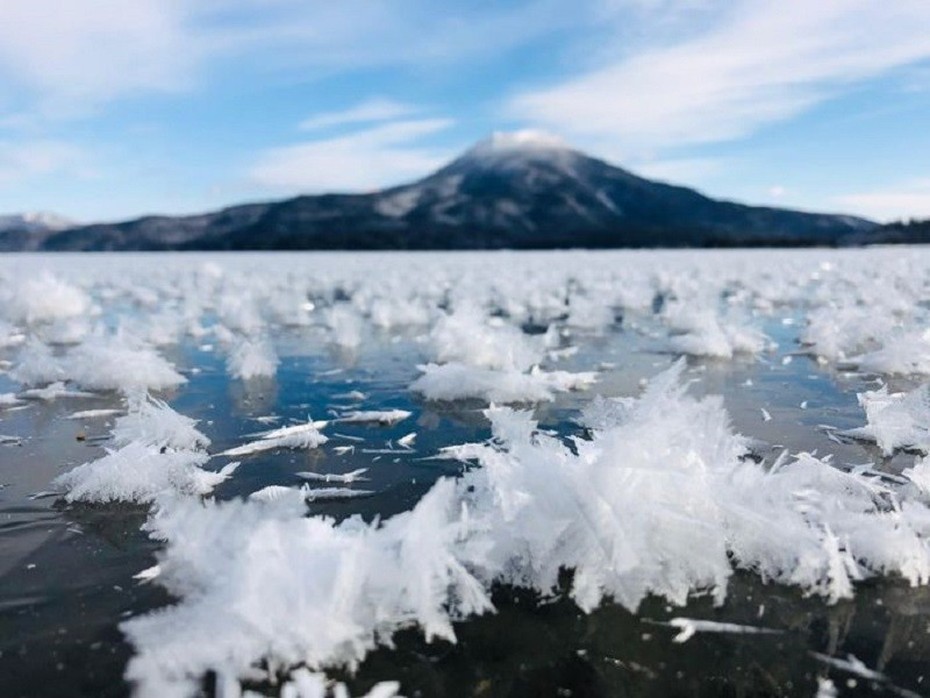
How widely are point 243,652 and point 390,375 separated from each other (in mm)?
5888

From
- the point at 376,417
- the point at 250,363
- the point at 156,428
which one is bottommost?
the point at 376,417

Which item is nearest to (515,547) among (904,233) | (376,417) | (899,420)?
(376,417)

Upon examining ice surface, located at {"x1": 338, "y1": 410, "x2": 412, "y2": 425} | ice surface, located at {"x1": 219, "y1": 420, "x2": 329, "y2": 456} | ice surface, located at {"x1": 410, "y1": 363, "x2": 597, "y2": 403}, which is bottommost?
ice surface, located at {"x1": 338, "y1": 410, "x2": 412, "y2": 425}

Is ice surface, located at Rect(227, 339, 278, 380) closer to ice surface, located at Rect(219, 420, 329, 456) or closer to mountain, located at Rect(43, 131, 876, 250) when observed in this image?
ice surface, located at Rect(219, 420, 329, 456)

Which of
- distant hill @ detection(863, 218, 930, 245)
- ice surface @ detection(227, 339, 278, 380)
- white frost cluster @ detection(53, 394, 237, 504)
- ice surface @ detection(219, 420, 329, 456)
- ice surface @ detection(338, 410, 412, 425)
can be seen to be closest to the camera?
white frost cluster @ detection(53, 394, 237, 504)

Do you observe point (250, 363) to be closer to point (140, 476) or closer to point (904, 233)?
point (140, 476)

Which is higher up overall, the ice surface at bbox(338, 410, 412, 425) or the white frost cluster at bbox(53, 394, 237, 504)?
the white frost cluster at bbox(53, 394, 237, 504)

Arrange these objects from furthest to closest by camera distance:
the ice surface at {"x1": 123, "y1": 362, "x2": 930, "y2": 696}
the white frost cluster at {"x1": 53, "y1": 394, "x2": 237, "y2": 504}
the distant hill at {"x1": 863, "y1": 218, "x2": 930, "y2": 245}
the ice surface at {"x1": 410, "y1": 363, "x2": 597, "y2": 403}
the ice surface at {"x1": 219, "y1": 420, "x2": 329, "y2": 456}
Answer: the distant hill at {"x1": 863, "y1": 218, "x2": 930, "y2": 245}, the ice surface at {"x1": 410, "y1": 363, "x2": 597, "y2": 403}, the ice surface at {"x1": 219, "y1": 420, "x2": 329, "y2": 456}, the white frost cluster at {"x1": 53, "y1": 394, "x2": 237, "y2": 504}, the ice surface at {"x1": 123, "y1": 362, "x2": 930, "y2": 696}

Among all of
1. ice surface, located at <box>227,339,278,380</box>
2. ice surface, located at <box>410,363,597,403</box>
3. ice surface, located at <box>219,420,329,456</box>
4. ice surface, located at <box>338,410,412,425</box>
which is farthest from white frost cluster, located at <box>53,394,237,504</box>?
ice surface, located at <box>227,339,278,380</box>

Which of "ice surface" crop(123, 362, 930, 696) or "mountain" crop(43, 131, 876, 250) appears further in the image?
"mountain" crop(43, 131, 876, 250)

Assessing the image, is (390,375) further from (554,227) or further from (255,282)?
(554,227)

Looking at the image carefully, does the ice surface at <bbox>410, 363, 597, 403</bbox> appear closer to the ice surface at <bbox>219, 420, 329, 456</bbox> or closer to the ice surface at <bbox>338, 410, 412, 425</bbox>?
the ice surface at <bbox>338, 410, 412, 425</bbox>

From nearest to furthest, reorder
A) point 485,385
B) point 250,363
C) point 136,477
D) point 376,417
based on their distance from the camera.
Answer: point 136,477 → point 376,417 → point 485,385 → point 250,363

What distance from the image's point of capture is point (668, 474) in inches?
127
